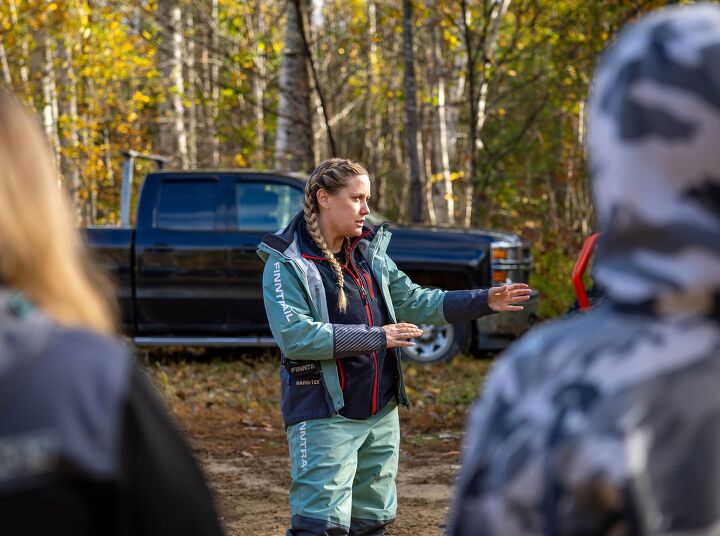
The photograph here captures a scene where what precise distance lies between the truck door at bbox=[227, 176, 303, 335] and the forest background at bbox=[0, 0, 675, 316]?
1.84m

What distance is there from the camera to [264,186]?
12.0m

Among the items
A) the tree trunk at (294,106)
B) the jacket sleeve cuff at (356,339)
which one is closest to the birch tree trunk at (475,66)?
the tree trunk at (294,106)

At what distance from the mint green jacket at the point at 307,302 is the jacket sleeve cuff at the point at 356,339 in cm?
3

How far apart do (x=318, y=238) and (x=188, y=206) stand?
7521 millimetres

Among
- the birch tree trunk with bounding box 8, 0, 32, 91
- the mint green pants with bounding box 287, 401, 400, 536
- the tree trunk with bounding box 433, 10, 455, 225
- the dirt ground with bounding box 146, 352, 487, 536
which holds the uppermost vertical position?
the birch tree trunk with bounding box 8, 0, 32, 91

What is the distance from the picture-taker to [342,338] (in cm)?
448

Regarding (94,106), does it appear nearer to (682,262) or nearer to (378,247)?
(378,247)

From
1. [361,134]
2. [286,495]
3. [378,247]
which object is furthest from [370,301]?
[361,134]

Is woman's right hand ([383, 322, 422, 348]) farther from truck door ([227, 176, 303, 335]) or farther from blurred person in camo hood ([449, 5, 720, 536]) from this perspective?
truck door ([227, 176, 303, 335])

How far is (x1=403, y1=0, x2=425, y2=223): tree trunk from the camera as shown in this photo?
14242 mm

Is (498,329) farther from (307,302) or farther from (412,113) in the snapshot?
(307,302)

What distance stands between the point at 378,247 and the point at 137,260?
7.44 metres

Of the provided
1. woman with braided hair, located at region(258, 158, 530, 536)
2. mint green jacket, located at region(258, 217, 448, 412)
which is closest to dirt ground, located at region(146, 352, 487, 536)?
woman with braided hair, located at region(258, 158, 530, 536)

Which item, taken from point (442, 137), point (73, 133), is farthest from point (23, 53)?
point (442, 137)
